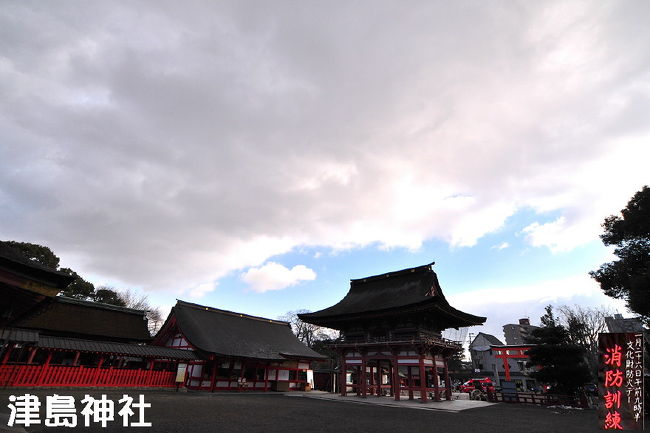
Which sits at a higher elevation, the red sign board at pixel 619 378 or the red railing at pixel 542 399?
the red sign board at pixel 619 378

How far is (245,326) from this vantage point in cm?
3284

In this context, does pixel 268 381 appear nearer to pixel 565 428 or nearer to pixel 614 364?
pixel 565 428

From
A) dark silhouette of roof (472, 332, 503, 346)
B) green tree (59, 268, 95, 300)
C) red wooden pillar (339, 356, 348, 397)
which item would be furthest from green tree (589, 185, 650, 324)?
green tree (59, 268, 95, 300)

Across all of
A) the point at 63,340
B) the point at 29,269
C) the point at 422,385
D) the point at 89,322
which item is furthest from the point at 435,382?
the point at 89,322

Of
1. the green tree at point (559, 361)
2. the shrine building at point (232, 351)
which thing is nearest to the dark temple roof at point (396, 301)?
the green tree at point (559, 361)

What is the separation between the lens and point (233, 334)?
29.5 m

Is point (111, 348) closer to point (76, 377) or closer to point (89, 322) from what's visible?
point (76, 377)

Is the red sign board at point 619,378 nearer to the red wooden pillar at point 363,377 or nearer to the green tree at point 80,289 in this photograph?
the red wooden pillar at point 363,377

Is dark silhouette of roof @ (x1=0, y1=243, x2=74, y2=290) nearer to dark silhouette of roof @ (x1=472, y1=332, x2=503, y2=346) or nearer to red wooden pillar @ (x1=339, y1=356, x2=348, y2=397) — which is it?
red wooden pillar @ (x1=339, y1=356, x2=348, y2=397)

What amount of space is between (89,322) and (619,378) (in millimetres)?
33061

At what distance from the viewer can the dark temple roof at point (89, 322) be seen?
24.6 metres

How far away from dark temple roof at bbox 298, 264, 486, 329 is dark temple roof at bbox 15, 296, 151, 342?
15.8 metres

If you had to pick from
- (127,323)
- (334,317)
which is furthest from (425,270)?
(127,323)

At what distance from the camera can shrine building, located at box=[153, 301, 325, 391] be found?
24328 mm
